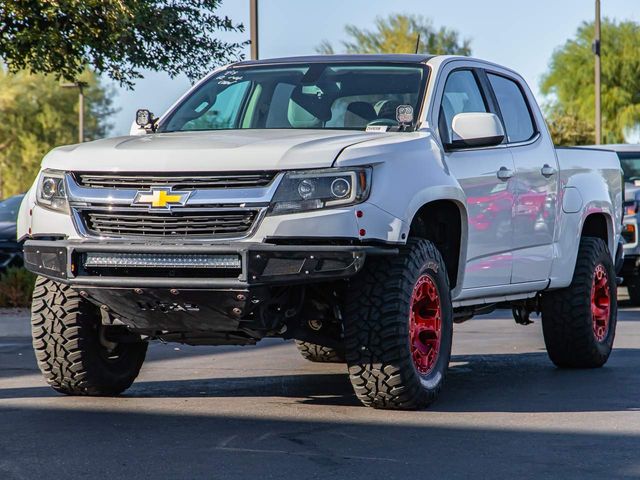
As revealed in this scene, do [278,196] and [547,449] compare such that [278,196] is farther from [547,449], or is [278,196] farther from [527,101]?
[527,101]

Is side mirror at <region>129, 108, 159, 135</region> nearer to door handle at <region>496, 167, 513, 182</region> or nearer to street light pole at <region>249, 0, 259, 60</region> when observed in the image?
door handle at <region>496, 167, 513, 182</region>

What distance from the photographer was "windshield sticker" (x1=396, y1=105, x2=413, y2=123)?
793cm

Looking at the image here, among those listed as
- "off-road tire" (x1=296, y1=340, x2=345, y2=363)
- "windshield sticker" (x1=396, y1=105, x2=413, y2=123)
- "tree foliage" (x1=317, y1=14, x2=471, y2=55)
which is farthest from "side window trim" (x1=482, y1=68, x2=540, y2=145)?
"tree foliage" (x1=317, y1=14, x2=471, y2=55)

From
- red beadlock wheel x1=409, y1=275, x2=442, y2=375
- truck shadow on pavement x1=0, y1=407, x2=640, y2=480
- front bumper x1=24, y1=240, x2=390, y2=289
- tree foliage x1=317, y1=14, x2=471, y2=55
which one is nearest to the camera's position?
truck shadow on pavement x1=0, y1=407, x2=640, y2=480

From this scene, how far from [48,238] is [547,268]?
342 cm

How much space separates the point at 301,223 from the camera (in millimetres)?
6969

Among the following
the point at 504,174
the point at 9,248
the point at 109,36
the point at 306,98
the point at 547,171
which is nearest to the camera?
the point at 306,98

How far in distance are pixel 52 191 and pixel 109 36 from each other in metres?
8.70

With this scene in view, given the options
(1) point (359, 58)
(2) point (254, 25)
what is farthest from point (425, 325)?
(2) point (254, 25)

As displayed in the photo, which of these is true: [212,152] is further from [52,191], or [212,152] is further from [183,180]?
[52,191]

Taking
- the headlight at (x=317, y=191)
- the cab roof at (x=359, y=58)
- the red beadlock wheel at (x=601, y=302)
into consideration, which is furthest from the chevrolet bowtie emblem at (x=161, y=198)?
the red beadlock wheel at (x=601, y=302)

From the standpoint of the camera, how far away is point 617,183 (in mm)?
10711

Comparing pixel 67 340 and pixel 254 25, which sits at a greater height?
pixel 254 25

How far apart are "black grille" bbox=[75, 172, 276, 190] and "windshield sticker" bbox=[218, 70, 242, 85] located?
72.8 inches
